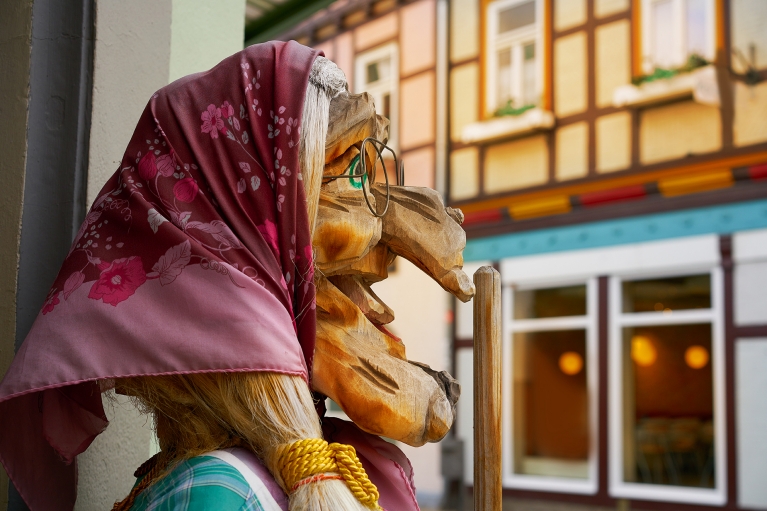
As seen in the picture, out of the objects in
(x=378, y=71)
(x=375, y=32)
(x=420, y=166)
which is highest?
(x=375, y=32)

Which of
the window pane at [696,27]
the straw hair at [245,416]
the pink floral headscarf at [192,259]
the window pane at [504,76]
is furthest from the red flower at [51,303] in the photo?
the window pane at [504,76]

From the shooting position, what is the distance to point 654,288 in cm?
560

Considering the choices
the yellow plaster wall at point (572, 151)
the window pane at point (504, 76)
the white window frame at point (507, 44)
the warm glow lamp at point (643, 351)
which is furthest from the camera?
the window pane at point (504, 76)

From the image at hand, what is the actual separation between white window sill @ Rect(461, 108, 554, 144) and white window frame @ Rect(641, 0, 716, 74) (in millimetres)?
779

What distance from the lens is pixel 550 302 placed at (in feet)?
20.2

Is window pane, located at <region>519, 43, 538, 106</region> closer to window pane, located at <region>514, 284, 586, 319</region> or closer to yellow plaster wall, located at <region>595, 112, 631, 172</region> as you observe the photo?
yellow plaster wall, located at <region>595, 112, 631, 172</region>

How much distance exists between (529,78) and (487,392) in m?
5.57

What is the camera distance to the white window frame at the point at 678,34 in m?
5.33

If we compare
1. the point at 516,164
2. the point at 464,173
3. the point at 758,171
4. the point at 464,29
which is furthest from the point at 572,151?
the point at 464,29

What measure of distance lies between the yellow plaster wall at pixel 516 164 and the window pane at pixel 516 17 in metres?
0.89

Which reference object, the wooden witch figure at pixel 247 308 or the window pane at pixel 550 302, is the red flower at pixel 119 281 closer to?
the wooden witch figure at pixel 247 308

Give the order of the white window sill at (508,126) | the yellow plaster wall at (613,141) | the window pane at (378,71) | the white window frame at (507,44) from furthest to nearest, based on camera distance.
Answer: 1. the window pane at (378,71)
2. the white window frame at (507,44)
3. the white window sill at (508,126)
4. the yellow plaster wall at (613,141)

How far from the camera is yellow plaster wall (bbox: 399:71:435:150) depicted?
22.7ft

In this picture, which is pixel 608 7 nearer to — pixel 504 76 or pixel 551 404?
pixel 504 76
